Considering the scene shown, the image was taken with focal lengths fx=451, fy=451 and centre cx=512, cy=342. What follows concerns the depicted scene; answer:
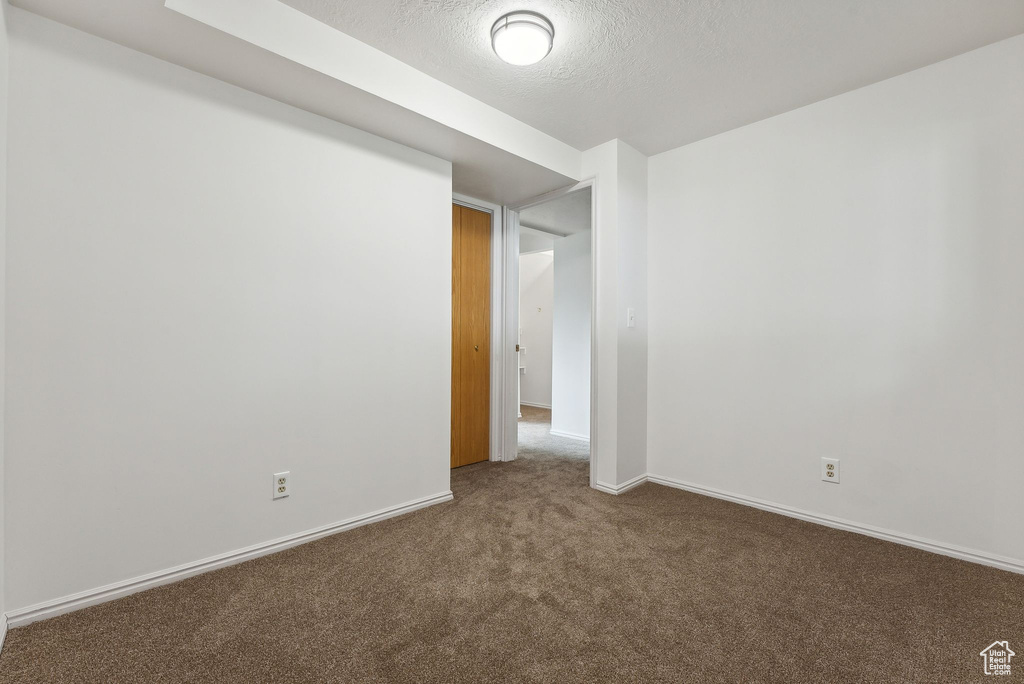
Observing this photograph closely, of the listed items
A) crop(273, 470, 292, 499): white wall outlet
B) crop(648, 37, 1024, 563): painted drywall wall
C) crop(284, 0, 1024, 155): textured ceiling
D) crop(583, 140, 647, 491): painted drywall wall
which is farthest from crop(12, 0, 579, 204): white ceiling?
crop(273, 470, 292, 499): white wall outlet

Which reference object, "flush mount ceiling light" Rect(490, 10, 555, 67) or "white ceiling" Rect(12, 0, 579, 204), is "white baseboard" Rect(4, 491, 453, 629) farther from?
"flush mount ceiling light" Rect(490, 10, 555, 67)

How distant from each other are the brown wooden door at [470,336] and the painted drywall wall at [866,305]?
1.49 m

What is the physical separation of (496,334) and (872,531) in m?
2.77

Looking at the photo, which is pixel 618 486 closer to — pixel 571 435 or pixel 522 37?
pixel 571 435

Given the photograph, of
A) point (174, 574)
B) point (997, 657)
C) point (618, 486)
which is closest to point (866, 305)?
point (997, 657)

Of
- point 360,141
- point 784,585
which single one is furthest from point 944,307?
point 360,141

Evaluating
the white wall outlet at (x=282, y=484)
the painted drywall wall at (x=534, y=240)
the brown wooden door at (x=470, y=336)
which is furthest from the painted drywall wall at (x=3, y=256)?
the painted drywall wall at (x=534, y=240)

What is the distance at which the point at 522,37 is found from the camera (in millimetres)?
1949

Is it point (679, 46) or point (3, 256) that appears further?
point (679, 46)

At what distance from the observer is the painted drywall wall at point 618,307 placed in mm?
3123

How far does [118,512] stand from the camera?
1.82m

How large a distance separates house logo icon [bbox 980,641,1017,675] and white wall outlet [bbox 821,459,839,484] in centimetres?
103

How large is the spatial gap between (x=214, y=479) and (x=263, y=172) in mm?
1465

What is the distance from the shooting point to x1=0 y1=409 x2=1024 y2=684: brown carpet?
56.4 inches
